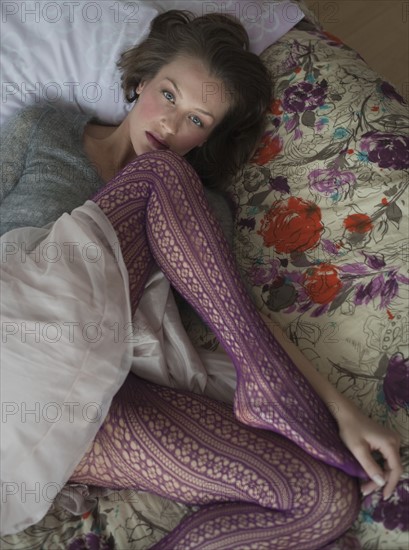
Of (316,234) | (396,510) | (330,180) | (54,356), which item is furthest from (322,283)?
(54,356)

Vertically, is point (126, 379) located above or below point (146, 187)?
below

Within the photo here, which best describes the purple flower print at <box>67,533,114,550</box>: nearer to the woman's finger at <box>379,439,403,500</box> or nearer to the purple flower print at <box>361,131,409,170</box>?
the woman's finger at <box>379,439,403,500</box>

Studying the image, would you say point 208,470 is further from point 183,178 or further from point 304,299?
point 183,178

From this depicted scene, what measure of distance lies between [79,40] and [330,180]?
75cm

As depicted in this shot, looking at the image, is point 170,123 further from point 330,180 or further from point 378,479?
point 378,479

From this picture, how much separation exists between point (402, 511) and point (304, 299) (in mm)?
467

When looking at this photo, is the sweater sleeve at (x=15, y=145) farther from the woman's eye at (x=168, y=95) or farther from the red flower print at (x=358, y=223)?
the red flower print at (x=358, y=223)

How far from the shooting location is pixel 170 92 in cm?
160

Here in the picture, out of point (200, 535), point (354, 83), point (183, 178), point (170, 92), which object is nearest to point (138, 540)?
point (200, 535)

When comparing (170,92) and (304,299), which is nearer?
(304,299)

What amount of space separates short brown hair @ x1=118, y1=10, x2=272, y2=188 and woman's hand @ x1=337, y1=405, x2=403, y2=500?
73 centimetres

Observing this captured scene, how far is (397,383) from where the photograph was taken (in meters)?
1.32

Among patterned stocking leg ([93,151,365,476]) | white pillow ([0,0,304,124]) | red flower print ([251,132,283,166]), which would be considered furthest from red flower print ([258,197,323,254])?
white pillow ([0,0,304,124])

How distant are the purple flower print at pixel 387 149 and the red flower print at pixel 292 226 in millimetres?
171
